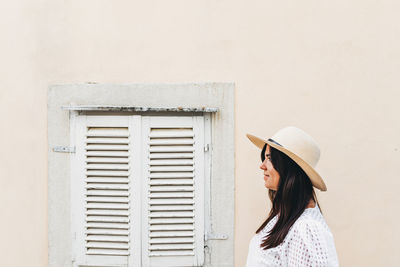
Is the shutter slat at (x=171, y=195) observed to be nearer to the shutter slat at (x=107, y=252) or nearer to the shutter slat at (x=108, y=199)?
the shutter slat at (x=108, y=199)

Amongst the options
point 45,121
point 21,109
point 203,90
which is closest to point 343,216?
point 203,90

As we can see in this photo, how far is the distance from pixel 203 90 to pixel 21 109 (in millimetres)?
1412

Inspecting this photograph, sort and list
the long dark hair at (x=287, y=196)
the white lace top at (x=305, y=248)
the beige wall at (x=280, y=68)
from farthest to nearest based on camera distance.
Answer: the beige wall at (x=280, y=68)
the long dark hair at (x=287, y=196)
the white lace top at (x=305, y=248)

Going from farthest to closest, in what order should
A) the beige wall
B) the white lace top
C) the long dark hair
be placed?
the beige wall → the long dark hair → the white lace top

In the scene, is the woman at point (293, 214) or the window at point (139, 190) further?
the window at point (139, 190)

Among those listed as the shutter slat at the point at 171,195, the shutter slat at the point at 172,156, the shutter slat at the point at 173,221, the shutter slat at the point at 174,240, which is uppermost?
the shutter slat at the point at 172,156

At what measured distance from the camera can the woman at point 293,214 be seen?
203 cm

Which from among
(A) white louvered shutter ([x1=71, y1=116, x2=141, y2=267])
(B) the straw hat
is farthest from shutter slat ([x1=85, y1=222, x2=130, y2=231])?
(B) the straw hat

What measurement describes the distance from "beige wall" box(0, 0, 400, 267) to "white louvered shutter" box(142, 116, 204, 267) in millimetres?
302

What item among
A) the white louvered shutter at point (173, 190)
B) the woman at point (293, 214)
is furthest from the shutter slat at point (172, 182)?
the woman at point (293, 214)

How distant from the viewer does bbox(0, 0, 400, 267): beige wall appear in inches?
120

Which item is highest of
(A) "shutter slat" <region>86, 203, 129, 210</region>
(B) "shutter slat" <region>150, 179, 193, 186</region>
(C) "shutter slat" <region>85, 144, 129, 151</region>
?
(C) "shutter slat" <region>85, 144, 129, 151</region>

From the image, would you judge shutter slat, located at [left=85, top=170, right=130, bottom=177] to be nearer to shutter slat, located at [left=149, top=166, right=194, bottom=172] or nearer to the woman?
shutter slat, located at [left=149, top=166, right=194, bottom=172]

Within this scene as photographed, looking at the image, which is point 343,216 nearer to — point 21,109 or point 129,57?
point 129,57
